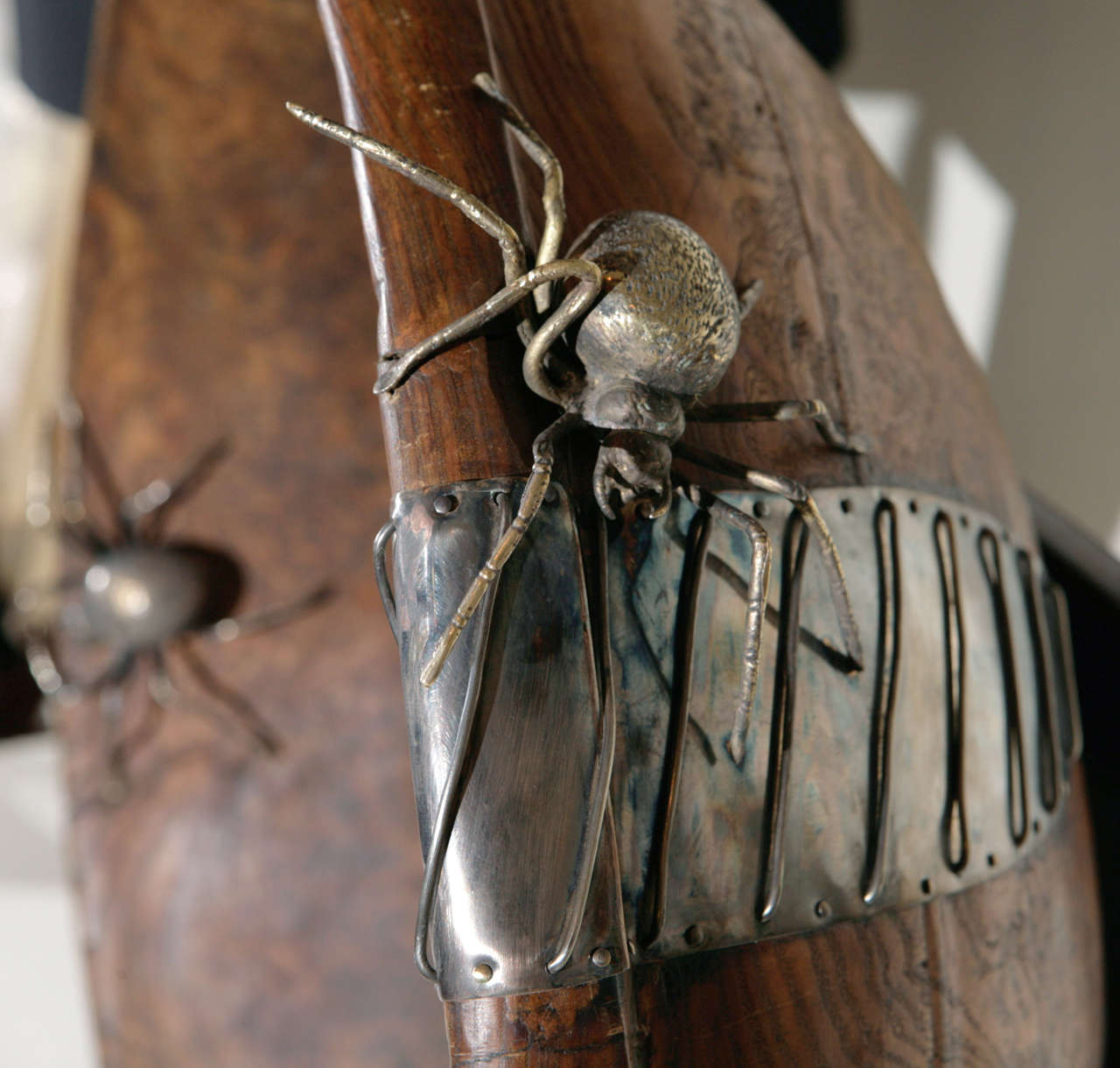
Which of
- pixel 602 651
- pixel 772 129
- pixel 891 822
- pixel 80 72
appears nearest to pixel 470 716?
pixel 602 651

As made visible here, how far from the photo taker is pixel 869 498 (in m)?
0.37

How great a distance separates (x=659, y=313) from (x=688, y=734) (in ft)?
0.38

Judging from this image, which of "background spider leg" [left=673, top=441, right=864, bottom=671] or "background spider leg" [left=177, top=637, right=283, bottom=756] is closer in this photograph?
"background spider leg" [left=673, top=441, right=864, bottom=671]

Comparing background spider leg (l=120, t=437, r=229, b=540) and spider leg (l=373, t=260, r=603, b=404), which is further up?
Answer: spider leg (l=373, t=260, r=603, b=404)

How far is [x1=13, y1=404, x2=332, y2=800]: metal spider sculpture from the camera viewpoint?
70cm

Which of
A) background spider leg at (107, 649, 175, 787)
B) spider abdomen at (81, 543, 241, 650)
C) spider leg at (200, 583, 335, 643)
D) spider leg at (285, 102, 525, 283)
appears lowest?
background spider leg at (107, 649, 175, 787)

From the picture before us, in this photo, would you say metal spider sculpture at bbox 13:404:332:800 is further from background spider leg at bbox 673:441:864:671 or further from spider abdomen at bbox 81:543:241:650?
background spider leg at bbox 673:441:864:671

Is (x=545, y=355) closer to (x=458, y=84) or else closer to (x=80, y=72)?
(x=458, y=84)

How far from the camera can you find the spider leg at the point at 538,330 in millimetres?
270

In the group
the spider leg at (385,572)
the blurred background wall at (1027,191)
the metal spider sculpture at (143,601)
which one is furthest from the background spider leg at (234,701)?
the blurred background wall at (1027,191)

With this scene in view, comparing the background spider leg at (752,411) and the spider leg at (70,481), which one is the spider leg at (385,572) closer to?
the background spider leg at (752,411)

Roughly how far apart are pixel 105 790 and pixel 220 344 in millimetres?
311

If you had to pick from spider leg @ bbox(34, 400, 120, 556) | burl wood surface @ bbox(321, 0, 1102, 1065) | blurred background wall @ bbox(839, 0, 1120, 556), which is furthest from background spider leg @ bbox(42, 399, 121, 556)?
blurred background wall @ bbox(839, 0, 1120, 556)

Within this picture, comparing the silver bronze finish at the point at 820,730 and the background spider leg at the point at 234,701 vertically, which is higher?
the silver bronze finish at the point at 820,730
